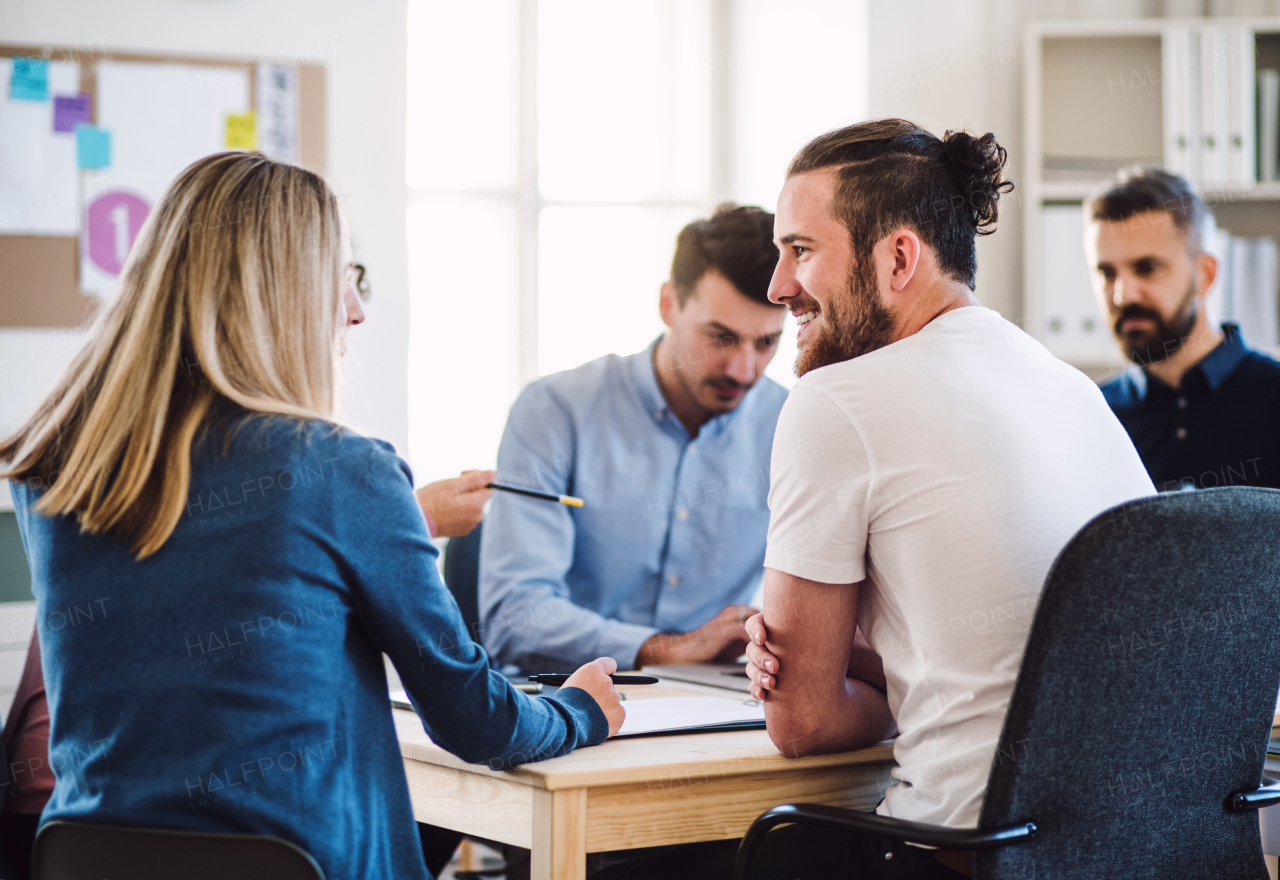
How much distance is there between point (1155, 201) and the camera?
2.54 m

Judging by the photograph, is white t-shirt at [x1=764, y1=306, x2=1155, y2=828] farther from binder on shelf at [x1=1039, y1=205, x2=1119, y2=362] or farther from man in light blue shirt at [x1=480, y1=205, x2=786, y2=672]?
binder on shelf at [x1=1039, y1=205, x2=1119, y2=362]

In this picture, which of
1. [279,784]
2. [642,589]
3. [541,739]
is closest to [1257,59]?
[642,589]

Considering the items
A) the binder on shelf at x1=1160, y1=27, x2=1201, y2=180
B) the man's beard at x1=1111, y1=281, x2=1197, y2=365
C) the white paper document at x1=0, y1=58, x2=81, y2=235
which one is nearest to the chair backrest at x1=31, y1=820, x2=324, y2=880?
the man's beard at x1=1111, y1=281, x2=1197, y2=365

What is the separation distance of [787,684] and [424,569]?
395mm

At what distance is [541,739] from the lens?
1.16 meters

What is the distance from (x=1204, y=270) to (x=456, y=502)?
1823mm

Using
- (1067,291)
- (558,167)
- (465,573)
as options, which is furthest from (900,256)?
(558,167)

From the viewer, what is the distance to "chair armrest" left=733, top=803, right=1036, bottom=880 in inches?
39.9

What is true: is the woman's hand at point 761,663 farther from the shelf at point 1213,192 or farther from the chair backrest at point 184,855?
the shelf at point 1213,192

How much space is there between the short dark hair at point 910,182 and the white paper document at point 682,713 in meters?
0.55

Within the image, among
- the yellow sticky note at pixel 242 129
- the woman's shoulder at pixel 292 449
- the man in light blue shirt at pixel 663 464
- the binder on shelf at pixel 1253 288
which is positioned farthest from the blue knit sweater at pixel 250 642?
the binder on shelf at pixel 1253 288

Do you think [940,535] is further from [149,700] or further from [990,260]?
[990,260]

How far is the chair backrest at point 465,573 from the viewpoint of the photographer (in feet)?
7.23

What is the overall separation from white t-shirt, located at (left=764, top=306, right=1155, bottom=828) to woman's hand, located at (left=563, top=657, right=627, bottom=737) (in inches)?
9.9
